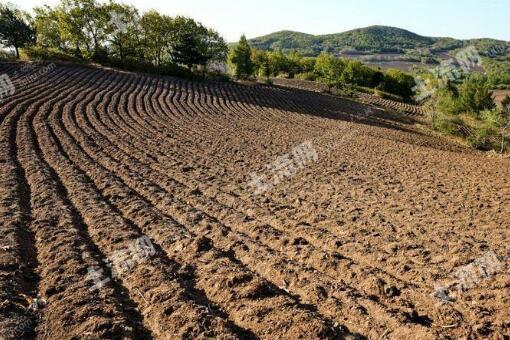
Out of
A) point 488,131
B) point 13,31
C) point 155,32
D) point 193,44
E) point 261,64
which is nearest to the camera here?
point 488,131

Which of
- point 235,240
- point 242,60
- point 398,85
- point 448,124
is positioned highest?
point 242,60

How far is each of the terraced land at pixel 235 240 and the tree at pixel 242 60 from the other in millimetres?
45567

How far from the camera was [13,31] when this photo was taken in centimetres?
4803

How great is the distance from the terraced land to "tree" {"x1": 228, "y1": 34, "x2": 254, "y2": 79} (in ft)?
149

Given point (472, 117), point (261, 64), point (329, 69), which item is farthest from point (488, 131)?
point (261, 64)

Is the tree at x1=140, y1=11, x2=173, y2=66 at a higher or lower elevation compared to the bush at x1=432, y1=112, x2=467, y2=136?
higher

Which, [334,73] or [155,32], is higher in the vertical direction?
[155,32]

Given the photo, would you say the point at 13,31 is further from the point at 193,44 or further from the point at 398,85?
the point at 398,85

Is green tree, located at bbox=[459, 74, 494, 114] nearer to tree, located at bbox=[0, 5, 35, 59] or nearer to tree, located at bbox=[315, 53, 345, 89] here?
tree, located at bbox=[315, 53, 345, 89]

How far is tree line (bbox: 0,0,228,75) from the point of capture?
50.4 meters

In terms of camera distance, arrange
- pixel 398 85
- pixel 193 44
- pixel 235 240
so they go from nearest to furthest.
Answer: pixel 235 240 < pixel 193 44 < pixel 398 85

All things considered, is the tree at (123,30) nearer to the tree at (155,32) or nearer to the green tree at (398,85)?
the tree at (155,32)

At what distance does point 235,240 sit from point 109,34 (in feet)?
174

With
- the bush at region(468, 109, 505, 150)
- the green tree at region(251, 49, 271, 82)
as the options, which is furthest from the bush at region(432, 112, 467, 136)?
the green tree at region(251, 49, 271, 82)
